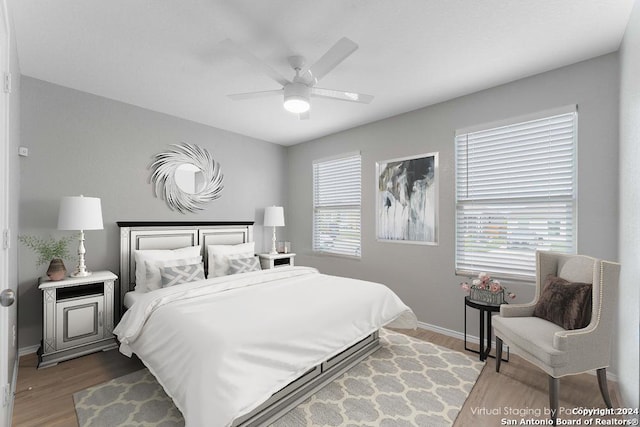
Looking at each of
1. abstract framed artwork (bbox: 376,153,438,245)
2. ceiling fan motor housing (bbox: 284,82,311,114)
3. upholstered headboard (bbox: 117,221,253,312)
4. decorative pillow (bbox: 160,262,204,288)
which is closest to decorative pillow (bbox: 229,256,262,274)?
decorative pillow (bbox: 160,262,204,288)

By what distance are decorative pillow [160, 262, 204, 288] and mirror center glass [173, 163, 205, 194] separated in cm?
Result: 117

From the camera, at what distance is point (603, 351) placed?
199 centimetres

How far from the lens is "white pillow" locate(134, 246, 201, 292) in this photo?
10.2 ft

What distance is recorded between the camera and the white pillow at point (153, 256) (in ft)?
10.2

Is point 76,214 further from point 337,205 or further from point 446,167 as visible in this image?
point 446,167

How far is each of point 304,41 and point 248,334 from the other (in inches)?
82.8

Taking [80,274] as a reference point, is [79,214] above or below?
above

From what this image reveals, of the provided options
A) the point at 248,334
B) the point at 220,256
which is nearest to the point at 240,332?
the point at 248,334

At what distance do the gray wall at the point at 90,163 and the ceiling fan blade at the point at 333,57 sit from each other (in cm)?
238

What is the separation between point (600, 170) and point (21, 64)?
196 inches

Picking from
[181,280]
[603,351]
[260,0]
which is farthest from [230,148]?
[603,351]

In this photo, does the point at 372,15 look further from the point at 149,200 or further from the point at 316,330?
the point at 149,200

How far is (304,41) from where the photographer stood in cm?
223

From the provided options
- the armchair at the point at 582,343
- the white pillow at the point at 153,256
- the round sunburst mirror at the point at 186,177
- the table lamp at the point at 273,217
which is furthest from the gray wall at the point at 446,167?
the white pillow at the point at 153,256
